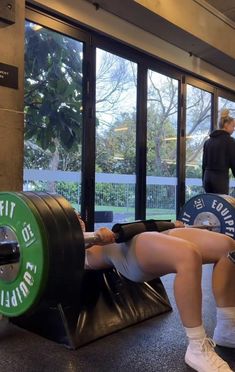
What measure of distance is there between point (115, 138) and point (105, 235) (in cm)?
247

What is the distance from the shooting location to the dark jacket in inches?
137

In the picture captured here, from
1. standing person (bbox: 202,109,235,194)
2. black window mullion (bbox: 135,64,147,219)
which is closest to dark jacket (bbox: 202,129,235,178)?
standing person (bbox: 202,109,235,194)

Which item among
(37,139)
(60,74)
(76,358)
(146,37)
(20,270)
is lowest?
(76,358)

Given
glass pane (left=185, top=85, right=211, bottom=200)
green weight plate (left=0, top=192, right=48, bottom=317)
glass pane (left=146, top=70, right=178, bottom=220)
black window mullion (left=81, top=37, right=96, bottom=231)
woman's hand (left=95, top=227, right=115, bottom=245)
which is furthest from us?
glass pane (left=185, top=85, right=211, bottom=200)

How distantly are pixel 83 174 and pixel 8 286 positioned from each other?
2.15m

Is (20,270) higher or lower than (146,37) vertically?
lower

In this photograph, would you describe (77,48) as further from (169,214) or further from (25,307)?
(25,307)

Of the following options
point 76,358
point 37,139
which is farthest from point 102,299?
point 37,139

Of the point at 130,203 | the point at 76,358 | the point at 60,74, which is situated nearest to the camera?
the point at 76,358

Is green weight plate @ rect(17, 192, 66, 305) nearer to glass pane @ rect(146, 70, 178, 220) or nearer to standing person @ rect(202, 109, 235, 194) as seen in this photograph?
standing person @ rect(202, 109, 235, 194)

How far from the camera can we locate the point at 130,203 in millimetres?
4039

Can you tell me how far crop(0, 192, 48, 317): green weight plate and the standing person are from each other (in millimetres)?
2530

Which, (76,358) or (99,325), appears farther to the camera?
(99,325)

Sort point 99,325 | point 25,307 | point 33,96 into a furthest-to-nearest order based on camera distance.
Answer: point 33,96 < point 99,325 < point 25,307
